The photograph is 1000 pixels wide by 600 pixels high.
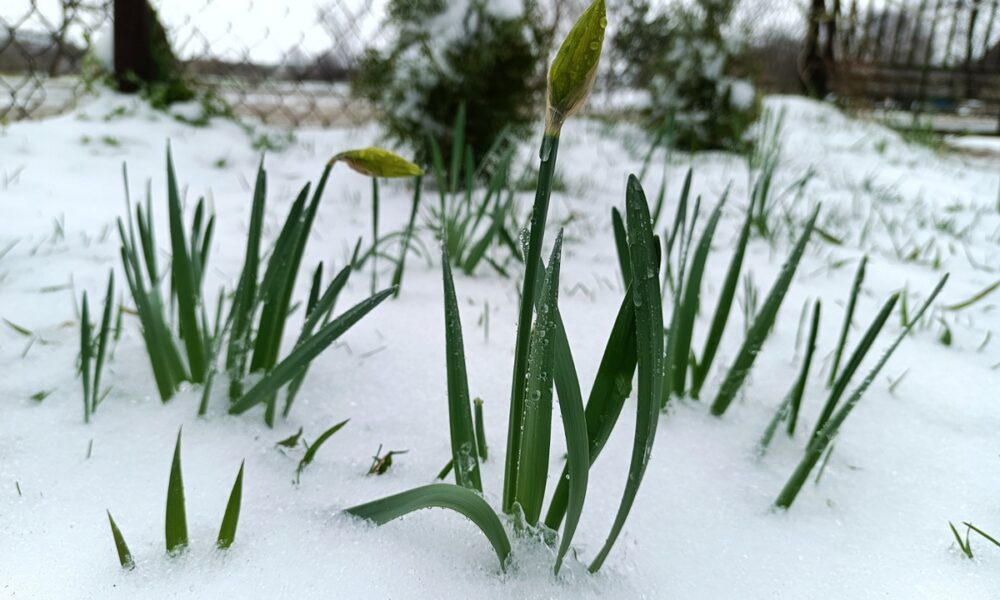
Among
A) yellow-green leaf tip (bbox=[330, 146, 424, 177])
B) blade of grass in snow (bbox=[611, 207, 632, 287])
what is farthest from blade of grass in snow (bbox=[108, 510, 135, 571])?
blade of grass in snow (bbox=[611, 207, 632, 287])

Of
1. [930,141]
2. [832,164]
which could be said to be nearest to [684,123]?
[832,164]

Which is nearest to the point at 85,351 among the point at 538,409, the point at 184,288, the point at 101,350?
the point at 101,350

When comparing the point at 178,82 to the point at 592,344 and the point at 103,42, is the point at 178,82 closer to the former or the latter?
the point at 103,42

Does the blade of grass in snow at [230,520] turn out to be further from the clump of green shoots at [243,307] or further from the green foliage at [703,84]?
the green foliage at [703,84]

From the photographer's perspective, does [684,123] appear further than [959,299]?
Yes

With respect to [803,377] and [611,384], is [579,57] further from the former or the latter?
[803,377]

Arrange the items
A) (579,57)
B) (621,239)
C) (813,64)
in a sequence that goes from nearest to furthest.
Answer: (579,57) → (621,239) → (813,64)

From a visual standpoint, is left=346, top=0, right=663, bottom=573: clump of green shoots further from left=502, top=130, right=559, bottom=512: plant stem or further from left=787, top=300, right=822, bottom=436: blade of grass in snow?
left=787, top=300, right=822, bottom=436: blade of grass in snow
